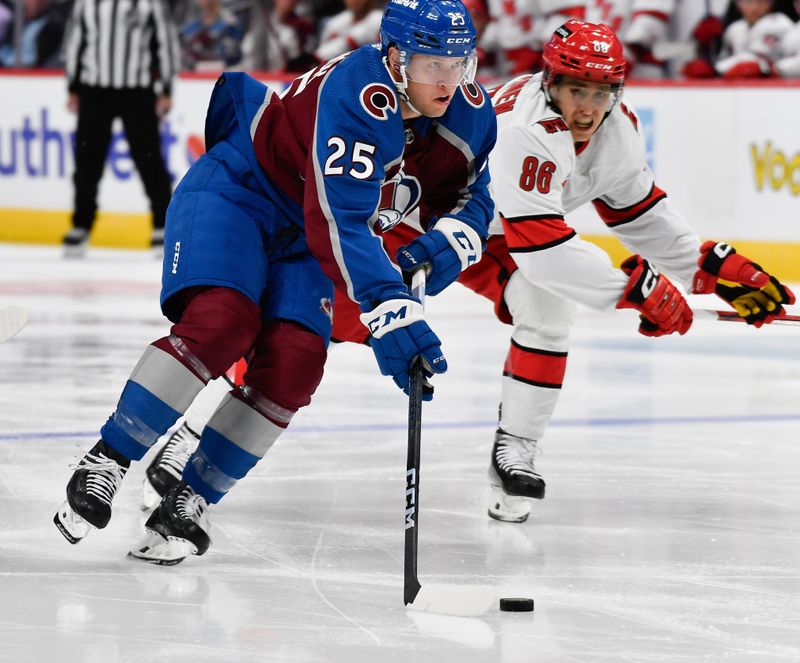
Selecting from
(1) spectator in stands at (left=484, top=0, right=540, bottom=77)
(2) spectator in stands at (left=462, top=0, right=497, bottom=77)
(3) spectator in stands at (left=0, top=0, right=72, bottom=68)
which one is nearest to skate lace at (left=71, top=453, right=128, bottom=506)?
(1) spectator in stands at (left=484, top=0, right=540, bottom=77)

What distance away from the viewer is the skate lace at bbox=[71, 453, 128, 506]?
2.72 meters

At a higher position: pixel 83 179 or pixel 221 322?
pixel 221 322

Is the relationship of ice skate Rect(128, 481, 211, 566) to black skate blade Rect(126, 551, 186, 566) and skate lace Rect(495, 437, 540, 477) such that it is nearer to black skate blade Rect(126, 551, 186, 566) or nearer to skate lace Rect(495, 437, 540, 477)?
black skate blade Rect(126, 551, 186, 566)

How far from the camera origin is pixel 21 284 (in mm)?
7637

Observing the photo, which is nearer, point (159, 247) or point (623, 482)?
point (623, 482)

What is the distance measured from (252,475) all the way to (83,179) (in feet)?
19.2

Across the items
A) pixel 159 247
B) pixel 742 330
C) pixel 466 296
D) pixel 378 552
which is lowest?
pixel 159 247

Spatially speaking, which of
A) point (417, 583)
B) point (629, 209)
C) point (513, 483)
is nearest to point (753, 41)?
point (629, 209)

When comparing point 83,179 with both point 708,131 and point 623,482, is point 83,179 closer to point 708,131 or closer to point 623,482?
point 708,131

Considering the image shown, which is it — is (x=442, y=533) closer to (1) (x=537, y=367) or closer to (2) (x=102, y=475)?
(1) (x=537, y=367)

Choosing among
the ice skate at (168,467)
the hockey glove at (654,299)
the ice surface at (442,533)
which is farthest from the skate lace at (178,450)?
the hockey glove at (654,299)

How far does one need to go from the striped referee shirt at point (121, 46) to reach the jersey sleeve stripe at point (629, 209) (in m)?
5.78

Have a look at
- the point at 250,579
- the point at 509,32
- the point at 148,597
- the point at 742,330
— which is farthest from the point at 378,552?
the point at 509,32

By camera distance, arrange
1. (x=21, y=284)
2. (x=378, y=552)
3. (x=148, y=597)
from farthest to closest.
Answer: (x=21, y=284), (x=378, y=552), (x=148, y=597)
